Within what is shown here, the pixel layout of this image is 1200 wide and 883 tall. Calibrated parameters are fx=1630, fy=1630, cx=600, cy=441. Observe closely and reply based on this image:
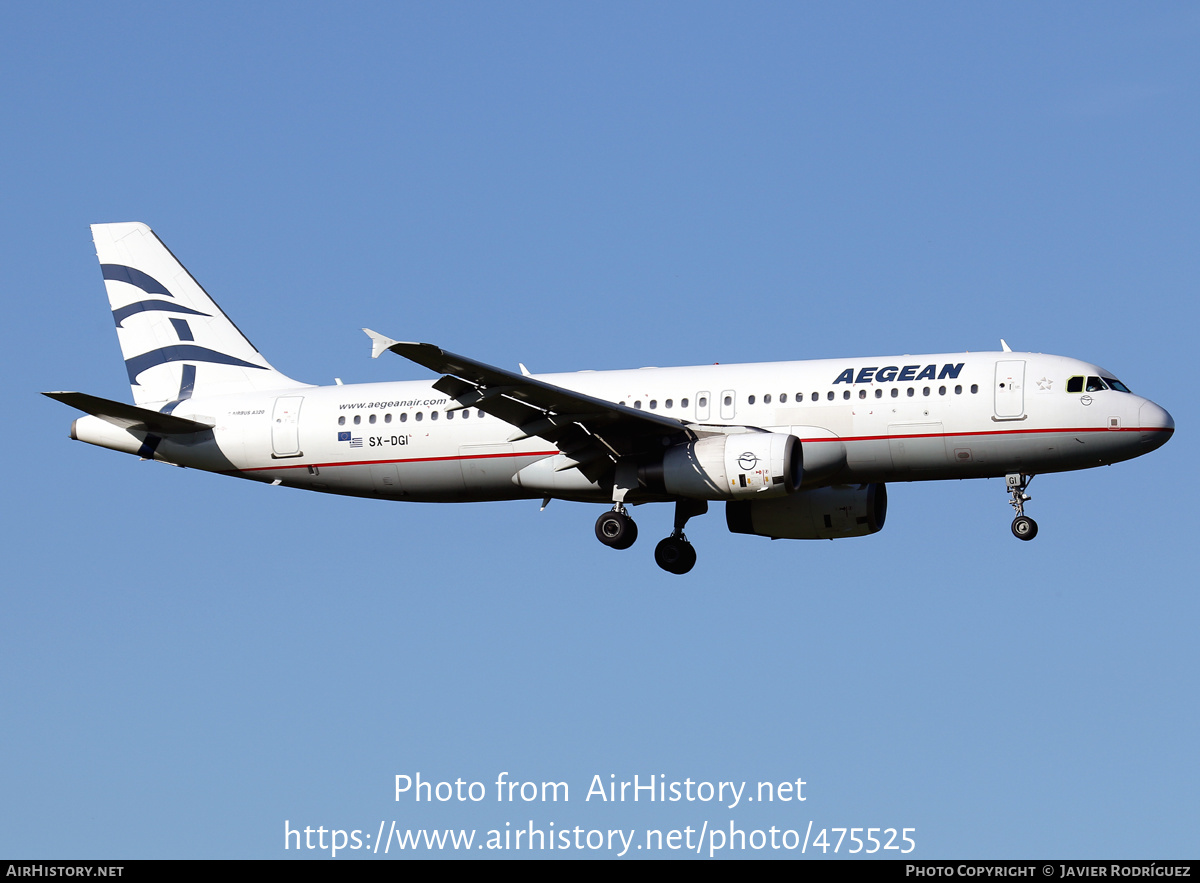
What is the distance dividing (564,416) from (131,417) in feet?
39.4

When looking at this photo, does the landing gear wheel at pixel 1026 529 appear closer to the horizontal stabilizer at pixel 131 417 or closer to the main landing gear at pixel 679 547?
the main landing gear at pixel 679 547

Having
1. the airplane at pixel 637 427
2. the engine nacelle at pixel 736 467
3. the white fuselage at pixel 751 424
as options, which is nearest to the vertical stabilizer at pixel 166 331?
the airplane at pixel 637 427

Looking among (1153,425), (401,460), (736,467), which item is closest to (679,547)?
(736,467)

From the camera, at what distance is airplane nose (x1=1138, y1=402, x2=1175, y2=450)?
37250 millimetres

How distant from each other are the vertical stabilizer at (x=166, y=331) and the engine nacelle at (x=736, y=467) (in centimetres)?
1262

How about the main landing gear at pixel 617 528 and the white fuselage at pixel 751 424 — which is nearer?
the white fuselage at pixel 751 424

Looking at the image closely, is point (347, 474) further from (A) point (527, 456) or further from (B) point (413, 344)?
(B) point (413, 344)

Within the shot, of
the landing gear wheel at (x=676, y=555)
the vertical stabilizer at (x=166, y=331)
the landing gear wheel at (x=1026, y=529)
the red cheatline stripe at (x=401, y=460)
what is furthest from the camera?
the vertical stabilizer at (x=166, y=331)

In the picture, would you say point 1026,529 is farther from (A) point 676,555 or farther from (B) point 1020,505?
(A) point 676,555

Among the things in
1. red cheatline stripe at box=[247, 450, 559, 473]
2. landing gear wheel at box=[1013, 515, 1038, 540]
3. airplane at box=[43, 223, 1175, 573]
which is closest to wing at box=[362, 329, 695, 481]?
airplane at box=[43, 223, 1175, 573]

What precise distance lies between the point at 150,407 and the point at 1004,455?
23.0m

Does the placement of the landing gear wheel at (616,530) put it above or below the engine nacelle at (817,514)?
below

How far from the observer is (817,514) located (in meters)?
42.6

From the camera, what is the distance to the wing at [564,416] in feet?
117
